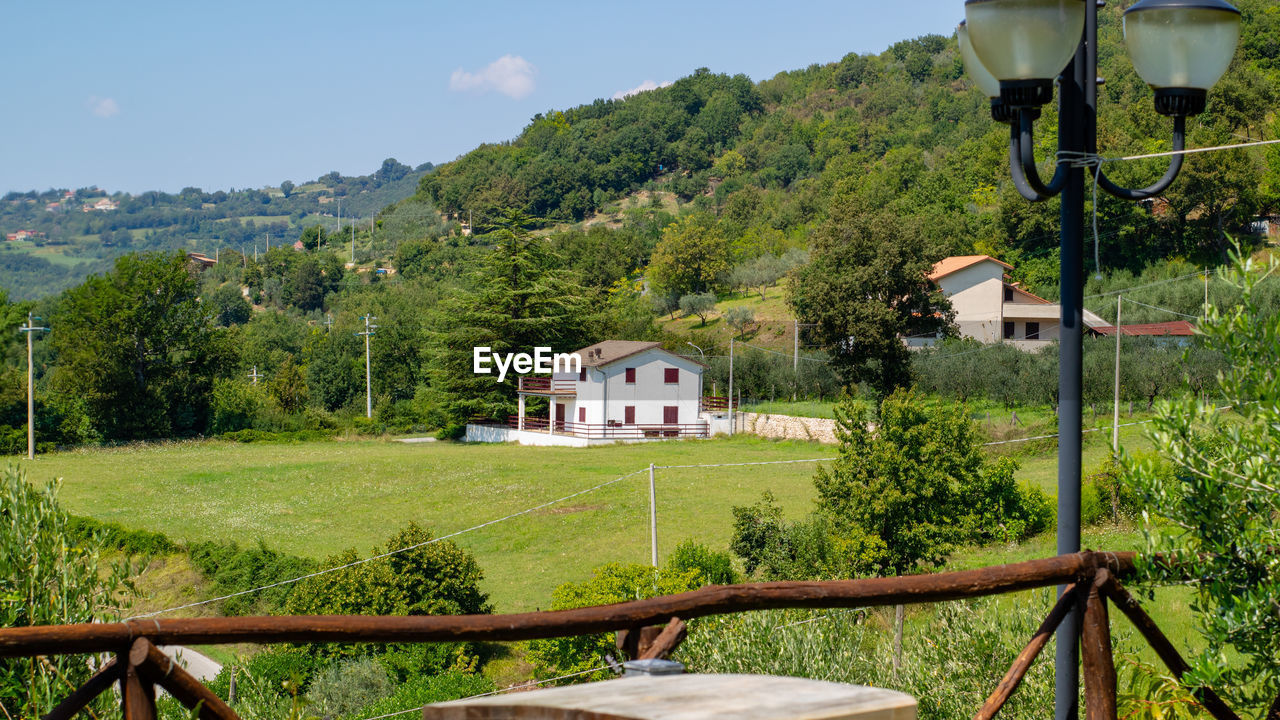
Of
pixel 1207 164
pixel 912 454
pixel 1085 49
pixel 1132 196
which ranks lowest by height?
pixel 912 454

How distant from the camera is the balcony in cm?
5009

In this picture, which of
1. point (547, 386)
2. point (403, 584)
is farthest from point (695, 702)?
point (547, 386)

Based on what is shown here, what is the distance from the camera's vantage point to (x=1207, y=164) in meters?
52.4

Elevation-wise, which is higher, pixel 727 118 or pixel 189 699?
pixel 727 118

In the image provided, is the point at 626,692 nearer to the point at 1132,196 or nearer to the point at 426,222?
the point at 1132,196

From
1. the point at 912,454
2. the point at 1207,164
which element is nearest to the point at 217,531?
the point at 912,454

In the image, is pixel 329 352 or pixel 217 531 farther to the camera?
pixel 329 352

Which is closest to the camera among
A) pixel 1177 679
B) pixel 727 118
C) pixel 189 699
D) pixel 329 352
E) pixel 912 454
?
pixel 189 699

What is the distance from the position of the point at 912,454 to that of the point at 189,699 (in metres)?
18.1

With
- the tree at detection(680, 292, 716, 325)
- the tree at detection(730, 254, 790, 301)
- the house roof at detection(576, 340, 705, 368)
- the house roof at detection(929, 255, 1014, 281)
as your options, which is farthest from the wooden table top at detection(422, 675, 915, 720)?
the tree at detection(730, 254, 790, 301)

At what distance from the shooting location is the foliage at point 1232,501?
2.35 meters

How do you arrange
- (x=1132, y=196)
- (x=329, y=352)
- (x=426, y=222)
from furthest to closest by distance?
1. (x=426, y=222)
2. (x=329, y=352)
3. (x=1132, y=196)

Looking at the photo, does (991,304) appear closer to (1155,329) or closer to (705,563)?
(1155,329)

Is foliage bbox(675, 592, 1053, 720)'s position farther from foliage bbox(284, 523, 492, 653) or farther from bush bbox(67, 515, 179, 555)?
bush bbox(67, 515, 179, 555)
